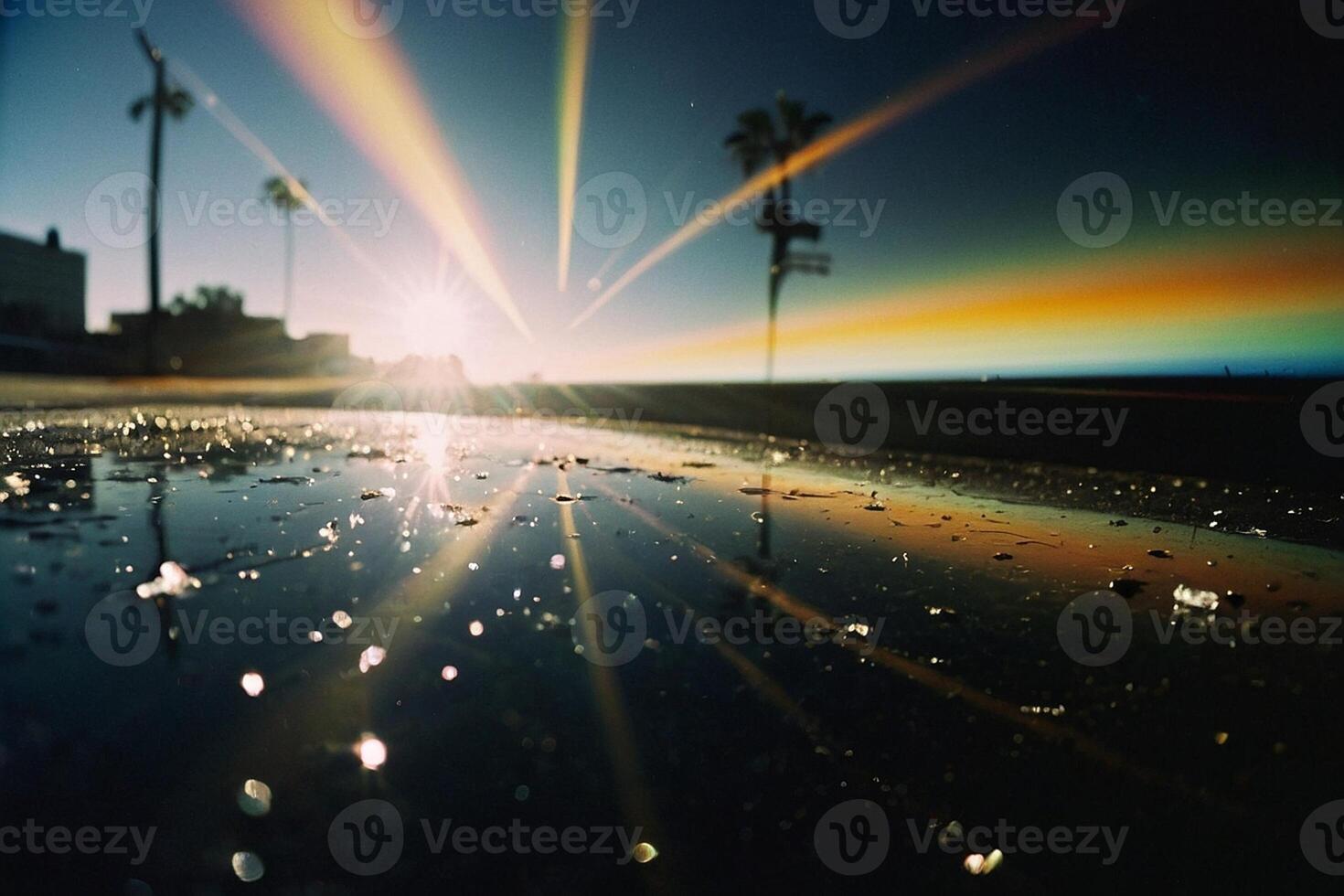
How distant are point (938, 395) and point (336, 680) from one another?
1275 cm

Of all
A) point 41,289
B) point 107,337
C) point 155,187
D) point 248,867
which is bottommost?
point 248,867

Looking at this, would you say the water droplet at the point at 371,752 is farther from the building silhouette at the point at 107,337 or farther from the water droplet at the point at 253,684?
the building silhouette at the point at 107,337

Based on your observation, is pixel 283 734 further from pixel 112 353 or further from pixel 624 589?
pixel 112 353

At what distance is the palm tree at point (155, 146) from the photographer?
2814cm

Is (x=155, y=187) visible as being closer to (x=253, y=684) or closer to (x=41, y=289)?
(x=41, y=289)

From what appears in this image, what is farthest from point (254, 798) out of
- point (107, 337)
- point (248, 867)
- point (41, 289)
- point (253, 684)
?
point (41, 289)

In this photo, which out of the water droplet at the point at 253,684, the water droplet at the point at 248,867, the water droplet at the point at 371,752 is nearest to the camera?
the water droplet at the point at 248,867

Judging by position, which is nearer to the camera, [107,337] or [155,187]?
[155,187]

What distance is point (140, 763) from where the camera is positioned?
170 centimetres

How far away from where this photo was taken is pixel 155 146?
1153 inches

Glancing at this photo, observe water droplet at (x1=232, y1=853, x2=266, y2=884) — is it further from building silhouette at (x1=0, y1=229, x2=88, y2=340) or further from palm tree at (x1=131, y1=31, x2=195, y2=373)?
building silhouette at (x1=0, y1=229, x2=88, y2=340)

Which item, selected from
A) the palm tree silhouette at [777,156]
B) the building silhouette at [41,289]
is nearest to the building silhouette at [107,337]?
the building silhouette at [41,289]

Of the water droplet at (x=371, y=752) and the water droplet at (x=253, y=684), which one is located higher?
the water droplet at (x=253, y=684)

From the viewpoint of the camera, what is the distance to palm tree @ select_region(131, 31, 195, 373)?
1108 inches
